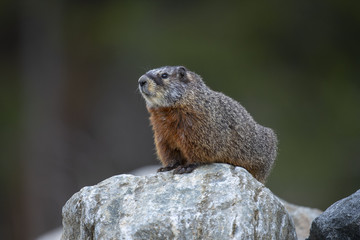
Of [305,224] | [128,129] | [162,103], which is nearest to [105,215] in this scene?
[162,103]

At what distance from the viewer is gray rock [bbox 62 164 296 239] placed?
5.46 meters

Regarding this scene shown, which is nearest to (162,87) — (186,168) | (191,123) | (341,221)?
(191,123)

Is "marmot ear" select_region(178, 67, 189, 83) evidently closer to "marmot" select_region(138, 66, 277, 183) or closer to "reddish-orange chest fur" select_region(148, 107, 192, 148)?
"marmot" select_region(138, 66, 277, 183)

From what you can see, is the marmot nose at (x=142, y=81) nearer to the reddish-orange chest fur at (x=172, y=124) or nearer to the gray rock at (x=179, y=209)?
the reddish-orange chest fur at (x=172, y=124)

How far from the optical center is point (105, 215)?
5656 millimetres

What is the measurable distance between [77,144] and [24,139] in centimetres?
142

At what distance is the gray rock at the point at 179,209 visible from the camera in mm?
5465

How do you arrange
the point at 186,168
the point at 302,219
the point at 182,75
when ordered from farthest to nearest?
the point at 302,219
the point at 182,75
the point at 186,168

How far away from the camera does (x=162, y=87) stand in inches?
269

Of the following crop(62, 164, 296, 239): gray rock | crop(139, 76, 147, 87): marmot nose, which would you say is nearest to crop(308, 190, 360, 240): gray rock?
crop(62, 164, 296, 239): gray rock

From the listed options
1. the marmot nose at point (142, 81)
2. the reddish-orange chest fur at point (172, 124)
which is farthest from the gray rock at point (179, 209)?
the marmot nose at point (142, 81)

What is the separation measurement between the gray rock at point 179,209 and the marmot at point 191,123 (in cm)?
49

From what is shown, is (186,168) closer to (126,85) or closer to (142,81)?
(142,81)

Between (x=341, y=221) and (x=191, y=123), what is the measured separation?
198 cm
